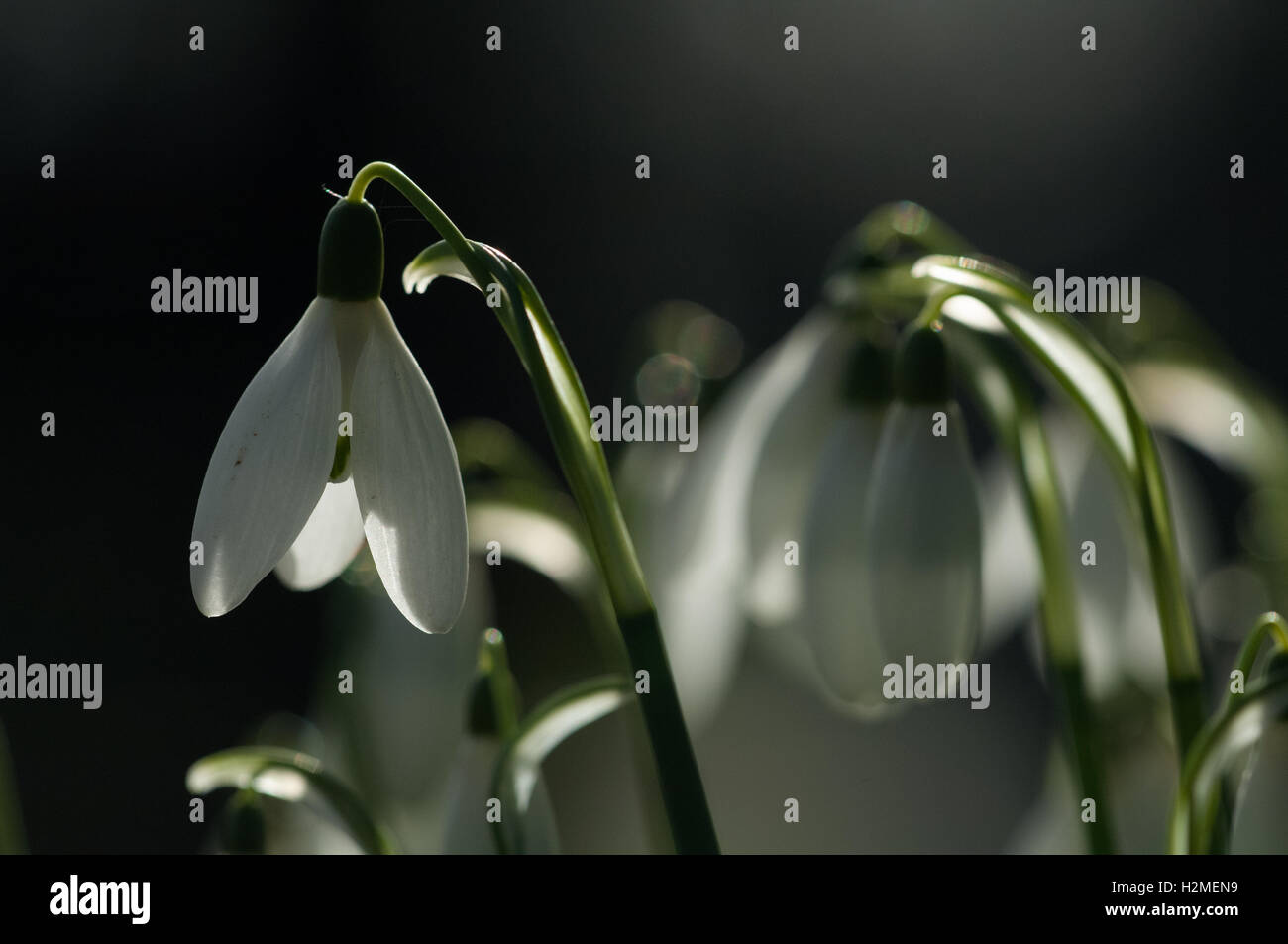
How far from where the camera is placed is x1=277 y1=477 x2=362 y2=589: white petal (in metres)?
0.41

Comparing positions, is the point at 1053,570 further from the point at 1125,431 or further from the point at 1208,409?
the point at 1208,409

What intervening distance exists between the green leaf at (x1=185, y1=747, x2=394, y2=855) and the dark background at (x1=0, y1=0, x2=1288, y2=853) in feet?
0.76

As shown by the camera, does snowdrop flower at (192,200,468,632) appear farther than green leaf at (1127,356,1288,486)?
No

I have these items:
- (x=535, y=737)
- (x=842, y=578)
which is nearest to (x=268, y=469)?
(x=535, y=737)

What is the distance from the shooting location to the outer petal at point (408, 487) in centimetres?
Result: 35

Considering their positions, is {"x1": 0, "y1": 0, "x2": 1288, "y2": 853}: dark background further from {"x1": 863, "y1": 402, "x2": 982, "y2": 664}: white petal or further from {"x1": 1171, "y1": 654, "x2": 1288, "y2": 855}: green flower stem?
{"x1": 1171, "y1": 654, "x2": 1288, "y2": 855}: green flower stem

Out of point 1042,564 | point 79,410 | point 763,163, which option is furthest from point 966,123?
point 79,410

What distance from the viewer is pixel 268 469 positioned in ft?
1.15

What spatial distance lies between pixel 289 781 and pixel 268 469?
131 millimetres

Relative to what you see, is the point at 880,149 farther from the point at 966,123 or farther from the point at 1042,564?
the point at 1042,564

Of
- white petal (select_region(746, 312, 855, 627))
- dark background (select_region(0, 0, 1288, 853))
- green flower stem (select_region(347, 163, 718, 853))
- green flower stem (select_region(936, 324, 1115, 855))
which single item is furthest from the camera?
dark background (select_region(0, 0, 1288, 853))

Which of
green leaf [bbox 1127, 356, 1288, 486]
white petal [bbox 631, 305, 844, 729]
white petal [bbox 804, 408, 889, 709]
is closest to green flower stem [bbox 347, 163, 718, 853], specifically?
white petal [bbox 804, 408, 889, 709]

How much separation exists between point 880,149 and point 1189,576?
42 centimetres

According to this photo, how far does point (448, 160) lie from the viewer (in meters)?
0.93
